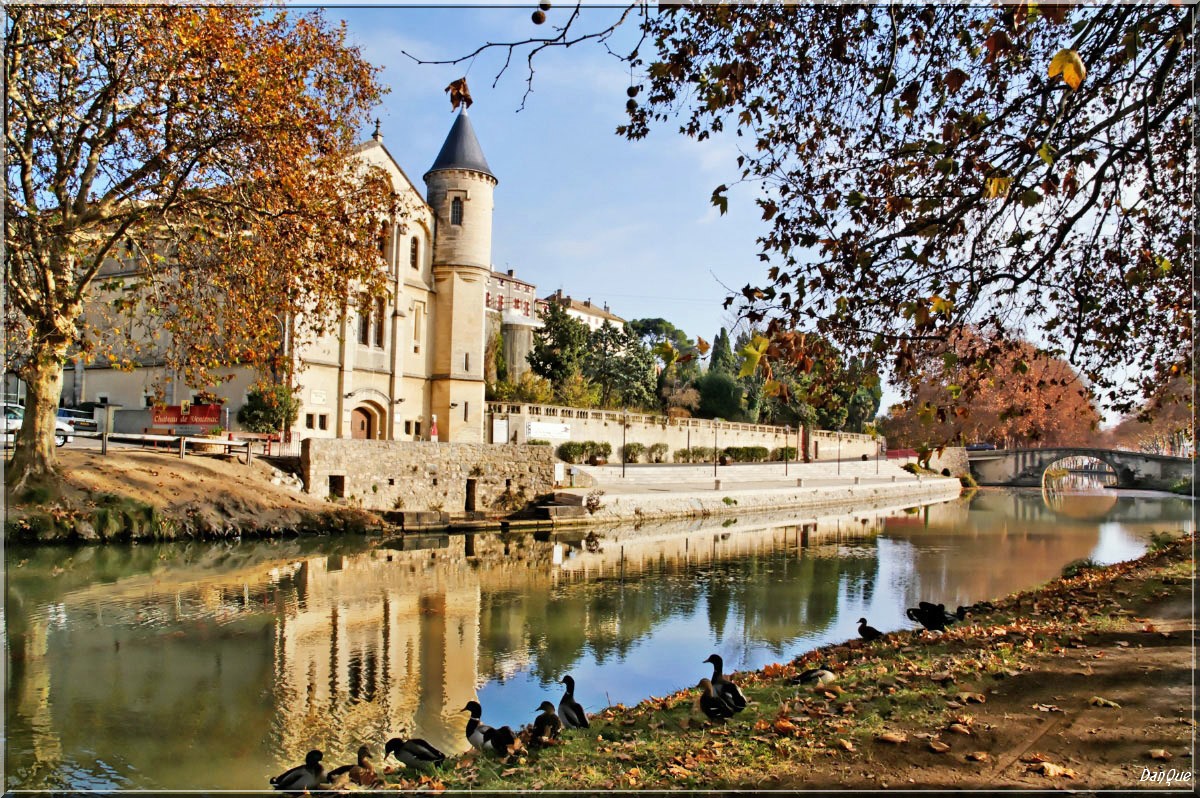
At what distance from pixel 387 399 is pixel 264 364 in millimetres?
19125

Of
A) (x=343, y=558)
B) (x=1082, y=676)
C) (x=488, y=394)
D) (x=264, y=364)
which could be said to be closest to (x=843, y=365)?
(x=1082, y=676)

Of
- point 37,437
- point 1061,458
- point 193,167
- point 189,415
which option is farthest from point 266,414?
point 1061,458

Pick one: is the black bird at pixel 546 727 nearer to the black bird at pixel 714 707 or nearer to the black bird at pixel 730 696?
the black bird at pixel 714 707

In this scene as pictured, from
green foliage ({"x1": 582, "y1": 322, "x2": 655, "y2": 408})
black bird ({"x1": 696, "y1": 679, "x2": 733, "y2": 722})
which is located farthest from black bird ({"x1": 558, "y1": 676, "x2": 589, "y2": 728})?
green foliage ({"x1": 582, "y1": 322, "x2": 655, "y2": 408})

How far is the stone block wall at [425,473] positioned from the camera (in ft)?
75.7

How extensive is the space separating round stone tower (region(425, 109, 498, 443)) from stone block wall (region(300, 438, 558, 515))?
6.95m

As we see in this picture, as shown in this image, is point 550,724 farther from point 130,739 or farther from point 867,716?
point 130,739

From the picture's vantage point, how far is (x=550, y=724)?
18.5ft

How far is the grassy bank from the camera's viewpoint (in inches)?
161

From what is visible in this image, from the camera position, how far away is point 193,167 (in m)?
11.3

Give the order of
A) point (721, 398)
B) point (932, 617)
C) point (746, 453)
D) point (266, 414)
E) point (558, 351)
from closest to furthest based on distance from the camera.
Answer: point (932, 617)
point (266, 414)
point (558, 351)
point (746, 453)
point (721, 398)

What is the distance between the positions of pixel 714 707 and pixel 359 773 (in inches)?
107

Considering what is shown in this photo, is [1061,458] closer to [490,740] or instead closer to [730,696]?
[730,696]

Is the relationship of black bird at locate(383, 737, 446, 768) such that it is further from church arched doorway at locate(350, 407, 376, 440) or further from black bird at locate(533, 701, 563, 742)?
church arched doorway at locate(350, 407, 376, 440)
